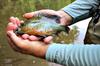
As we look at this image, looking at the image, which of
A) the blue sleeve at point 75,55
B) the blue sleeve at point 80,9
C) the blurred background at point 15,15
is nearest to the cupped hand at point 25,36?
the blue sleeve at point 75,55

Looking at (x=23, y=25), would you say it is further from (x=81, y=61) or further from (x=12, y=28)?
(x=81, y=61)

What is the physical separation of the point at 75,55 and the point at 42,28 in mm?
447

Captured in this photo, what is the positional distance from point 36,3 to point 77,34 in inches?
215

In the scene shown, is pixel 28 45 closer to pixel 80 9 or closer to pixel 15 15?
pixel 80 9

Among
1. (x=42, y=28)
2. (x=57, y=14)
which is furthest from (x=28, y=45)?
(x=57, y=14)

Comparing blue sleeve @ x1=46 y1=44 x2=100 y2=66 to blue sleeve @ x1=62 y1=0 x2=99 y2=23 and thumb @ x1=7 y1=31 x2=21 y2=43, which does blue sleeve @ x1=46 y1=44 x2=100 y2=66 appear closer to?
thumb @ x1=7 y1=31 x2=21 y2=43

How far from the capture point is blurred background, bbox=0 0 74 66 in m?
6.54

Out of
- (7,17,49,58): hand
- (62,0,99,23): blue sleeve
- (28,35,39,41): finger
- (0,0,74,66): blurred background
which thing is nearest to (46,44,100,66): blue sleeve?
(7,17,49,58): hand

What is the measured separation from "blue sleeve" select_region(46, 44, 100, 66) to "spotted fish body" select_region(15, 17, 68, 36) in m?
0.25

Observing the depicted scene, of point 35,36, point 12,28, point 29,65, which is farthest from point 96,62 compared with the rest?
point 29,65

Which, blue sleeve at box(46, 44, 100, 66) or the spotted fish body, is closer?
blue sleeve at box(46, 44, 100, 66)

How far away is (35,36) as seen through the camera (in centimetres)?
241

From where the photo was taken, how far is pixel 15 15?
9336mm

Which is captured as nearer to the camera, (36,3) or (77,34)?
(77,34)
